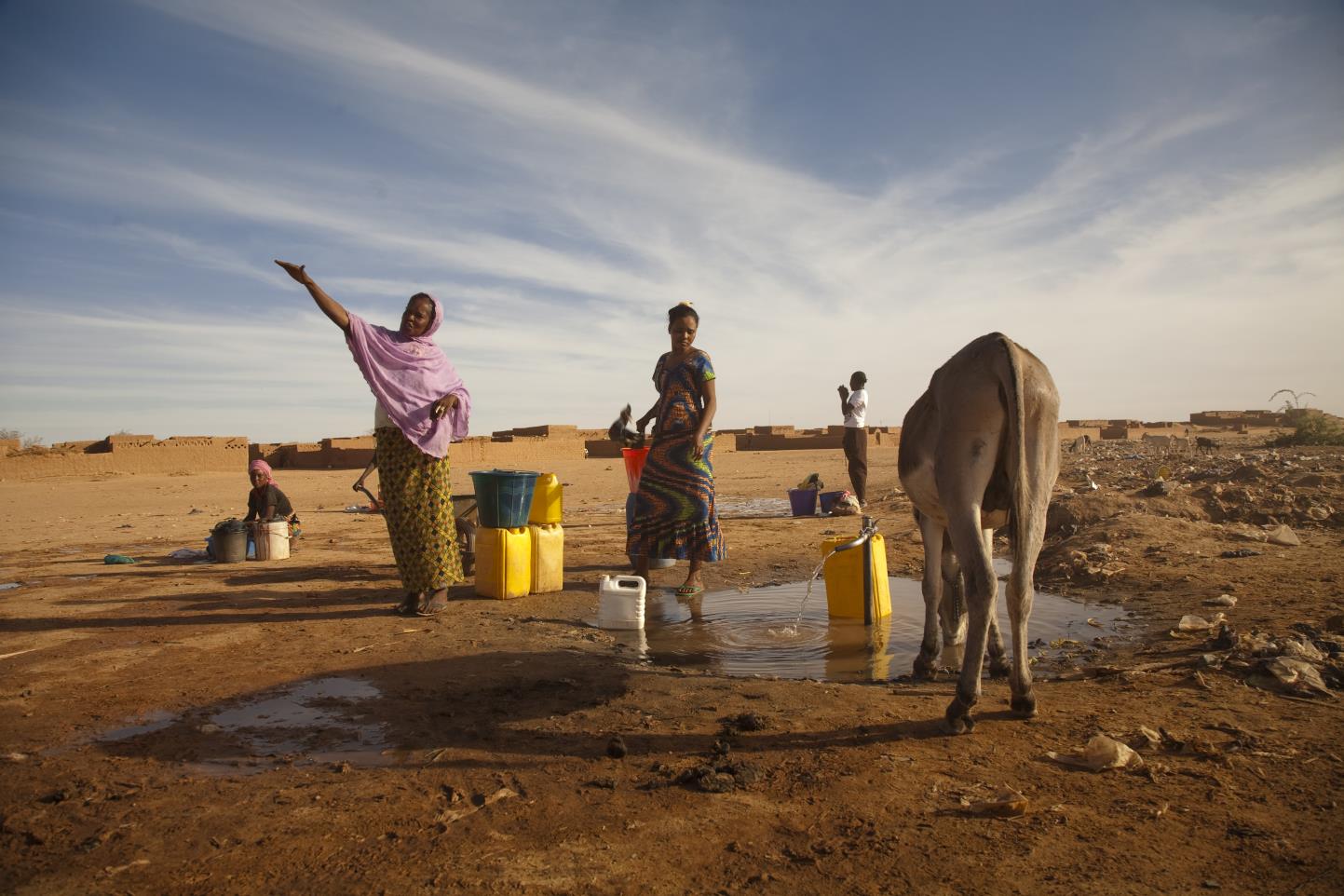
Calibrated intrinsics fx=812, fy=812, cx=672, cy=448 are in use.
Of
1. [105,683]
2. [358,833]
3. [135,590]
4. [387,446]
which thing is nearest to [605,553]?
[387,446]

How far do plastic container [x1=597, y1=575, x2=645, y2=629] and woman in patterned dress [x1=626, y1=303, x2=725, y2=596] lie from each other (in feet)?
4.18

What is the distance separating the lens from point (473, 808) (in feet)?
9.47

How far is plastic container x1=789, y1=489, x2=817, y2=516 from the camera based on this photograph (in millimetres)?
12953

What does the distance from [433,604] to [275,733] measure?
2687 mm

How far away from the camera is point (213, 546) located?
9.39 meters

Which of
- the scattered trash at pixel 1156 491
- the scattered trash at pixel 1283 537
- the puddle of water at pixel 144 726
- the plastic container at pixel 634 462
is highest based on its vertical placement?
the plastic container at pixel 634 462

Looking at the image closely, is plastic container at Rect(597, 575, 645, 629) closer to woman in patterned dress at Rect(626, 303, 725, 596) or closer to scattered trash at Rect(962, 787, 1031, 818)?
woman in patterned dress at Rect(626, 303, 725, 596)

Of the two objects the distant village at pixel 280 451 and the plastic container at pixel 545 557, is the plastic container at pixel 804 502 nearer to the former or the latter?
the plastic container at pixel 545 557

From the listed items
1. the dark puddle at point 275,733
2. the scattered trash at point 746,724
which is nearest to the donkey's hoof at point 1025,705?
the scattered trash at point 746,724

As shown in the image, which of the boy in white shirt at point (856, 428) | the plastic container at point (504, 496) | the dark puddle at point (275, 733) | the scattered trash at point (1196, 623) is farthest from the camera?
the boy in white shirt at point (856, 428)

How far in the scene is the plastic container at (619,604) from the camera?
232 inches

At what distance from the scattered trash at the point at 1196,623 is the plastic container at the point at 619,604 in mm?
3571

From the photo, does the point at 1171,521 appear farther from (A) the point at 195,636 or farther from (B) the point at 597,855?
(A) the point at 195,636

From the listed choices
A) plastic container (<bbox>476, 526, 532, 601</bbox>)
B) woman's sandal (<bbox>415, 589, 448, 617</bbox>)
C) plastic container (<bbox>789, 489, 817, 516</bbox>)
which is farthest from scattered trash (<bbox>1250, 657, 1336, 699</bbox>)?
plastic container (<bbox>789, 489, 817, 516</bbox>)
